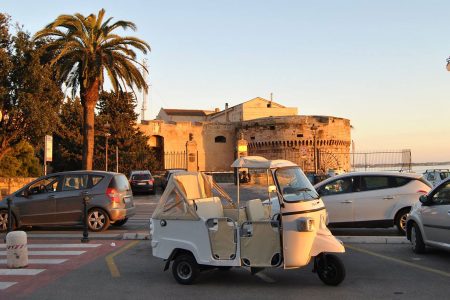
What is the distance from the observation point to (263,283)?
23.8 ft

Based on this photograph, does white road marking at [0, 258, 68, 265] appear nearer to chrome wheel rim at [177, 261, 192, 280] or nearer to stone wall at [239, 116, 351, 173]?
chrome wheel rim at [177, 261, 192, 280]

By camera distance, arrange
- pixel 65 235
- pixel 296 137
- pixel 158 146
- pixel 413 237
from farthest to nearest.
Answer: pixel 158 146 → pixel 296 137 → pixel 65 235 → pixel 413 237

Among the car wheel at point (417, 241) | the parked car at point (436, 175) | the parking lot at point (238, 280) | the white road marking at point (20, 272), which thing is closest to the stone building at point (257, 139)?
the parked car at point (436, 175)

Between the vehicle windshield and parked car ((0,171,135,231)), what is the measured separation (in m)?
7.52

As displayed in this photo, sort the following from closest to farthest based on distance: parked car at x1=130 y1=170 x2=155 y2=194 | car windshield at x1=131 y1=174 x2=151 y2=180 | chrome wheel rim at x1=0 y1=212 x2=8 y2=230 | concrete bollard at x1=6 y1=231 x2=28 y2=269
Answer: concrete bollard at x1=6 y1=231 x2=28 y2=269 → chrome wheel rim at x1=0 y1=212 x2=8 y2=230 → parked car at x1=130 y1=170 x2=155 y2=194 → car windshield at x1=131 y1=174 x2=151 y2=180

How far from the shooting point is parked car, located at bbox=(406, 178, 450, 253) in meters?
8.64

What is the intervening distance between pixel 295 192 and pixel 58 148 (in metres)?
50.4

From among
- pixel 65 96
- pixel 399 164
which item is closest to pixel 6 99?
pixel 65 96

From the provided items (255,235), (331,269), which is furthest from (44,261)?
(331,269)

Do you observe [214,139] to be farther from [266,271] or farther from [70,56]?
[266,271]

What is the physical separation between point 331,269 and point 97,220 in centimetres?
821

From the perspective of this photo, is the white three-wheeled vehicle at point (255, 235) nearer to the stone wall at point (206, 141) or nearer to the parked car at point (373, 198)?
the parked car at point (373, 198)

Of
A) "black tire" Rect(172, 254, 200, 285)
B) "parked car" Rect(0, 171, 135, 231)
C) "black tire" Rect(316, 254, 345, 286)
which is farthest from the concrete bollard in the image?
"black tire" Rect(316, 254, 345, 286)

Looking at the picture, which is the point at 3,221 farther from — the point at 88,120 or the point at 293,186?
the point at 88,120
